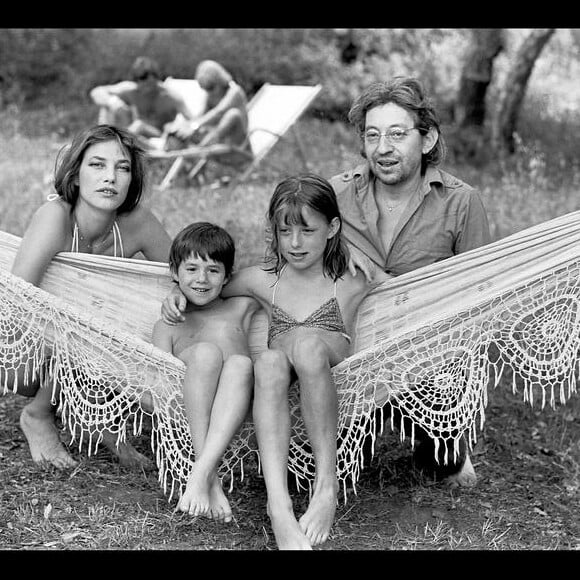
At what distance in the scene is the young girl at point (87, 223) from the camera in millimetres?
2887

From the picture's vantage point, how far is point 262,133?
6.98 metres

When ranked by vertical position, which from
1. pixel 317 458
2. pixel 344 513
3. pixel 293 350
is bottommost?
pixel 344 513

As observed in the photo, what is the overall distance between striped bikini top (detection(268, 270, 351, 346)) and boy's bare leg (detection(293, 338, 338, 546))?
0.21 meters

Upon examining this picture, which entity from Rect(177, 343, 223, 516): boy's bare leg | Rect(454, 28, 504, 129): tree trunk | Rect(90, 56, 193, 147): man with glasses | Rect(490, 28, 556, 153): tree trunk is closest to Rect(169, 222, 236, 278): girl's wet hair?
Rect(177, 343, 223, 516): boy's bare leg

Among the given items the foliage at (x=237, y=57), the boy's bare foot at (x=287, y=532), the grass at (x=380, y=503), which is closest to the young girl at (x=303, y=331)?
the boy's bare foot at (x=287, y=532)

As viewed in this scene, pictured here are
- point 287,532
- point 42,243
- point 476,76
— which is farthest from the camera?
point 476,76

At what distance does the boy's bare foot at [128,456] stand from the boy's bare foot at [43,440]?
13 centimetres

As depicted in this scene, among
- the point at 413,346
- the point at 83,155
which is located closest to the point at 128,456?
the point at 83,155

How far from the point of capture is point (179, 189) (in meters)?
6.51

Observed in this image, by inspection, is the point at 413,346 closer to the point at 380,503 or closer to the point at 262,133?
the point at 380,503

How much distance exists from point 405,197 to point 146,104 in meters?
4.91

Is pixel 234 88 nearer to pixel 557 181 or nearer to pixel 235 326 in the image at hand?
pixel 557 181

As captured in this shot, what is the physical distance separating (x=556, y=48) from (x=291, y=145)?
133 inches
